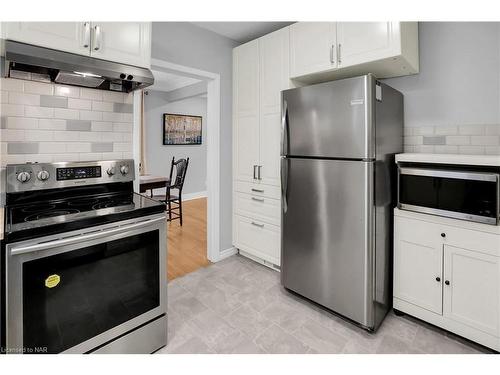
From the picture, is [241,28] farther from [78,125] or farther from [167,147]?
[167,147]

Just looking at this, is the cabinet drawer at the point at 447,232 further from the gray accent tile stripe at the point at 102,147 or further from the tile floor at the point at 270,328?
the gray accent tile stripe at the point at 102,147

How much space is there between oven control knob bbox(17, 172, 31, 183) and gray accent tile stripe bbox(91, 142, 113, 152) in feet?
1.44

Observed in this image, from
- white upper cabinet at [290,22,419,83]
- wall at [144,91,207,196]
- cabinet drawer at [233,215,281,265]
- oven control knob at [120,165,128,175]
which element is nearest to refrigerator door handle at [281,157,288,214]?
cabinet drawer at [233,215,281,265]

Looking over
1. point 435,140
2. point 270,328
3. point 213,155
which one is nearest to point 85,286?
point 270,328

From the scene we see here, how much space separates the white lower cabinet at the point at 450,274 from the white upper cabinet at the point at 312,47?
1.24 m

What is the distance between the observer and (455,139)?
2.00 metres

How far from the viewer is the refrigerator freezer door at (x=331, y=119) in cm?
171

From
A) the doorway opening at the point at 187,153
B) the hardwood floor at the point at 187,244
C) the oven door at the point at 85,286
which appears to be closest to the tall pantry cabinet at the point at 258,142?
the doorway opening at the point at 187,153

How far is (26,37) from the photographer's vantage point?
138 cm

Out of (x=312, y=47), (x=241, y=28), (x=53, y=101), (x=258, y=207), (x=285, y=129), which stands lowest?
(x=258, y=207)

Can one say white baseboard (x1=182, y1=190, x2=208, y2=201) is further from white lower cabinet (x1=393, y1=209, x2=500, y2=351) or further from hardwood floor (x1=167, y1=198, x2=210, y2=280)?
white lower cabinet (x1=393, y1=209, x2=500, y2=351)

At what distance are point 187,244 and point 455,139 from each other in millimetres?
2932

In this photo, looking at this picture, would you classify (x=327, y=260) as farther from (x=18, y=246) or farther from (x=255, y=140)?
(x=18, y=246)

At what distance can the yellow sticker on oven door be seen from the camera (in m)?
1.23
